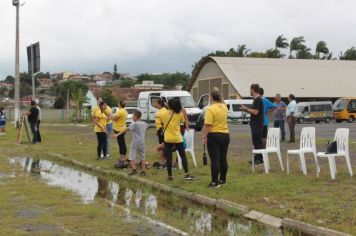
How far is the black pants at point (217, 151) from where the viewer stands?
10.2 m

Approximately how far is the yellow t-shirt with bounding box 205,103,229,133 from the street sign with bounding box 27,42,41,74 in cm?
2452

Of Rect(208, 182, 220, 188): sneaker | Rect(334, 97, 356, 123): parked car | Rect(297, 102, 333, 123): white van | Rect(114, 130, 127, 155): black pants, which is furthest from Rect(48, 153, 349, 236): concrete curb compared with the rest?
Rect(334, 97, 356, 123): parked car

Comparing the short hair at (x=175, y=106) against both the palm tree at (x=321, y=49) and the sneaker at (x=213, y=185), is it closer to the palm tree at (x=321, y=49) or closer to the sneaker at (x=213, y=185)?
the sneaker at (x=213, y=185)

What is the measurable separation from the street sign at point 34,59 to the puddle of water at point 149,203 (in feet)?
63.5

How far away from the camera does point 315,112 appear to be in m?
45.7

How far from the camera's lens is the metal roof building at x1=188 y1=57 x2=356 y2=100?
62.2 metres

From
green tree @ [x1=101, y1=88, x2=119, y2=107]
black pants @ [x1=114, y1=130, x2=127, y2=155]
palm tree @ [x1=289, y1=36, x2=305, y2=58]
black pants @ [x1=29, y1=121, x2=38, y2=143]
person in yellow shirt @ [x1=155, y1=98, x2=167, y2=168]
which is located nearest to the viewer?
person in yellow shirt @ [x1=155, y1=98, x2=167, y2=168]

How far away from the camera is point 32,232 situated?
7.25 m

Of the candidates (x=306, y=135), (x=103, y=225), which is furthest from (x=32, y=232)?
(x=306, y=135)

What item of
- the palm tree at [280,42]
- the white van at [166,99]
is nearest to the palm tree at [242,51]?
the palm tree at [280,42]

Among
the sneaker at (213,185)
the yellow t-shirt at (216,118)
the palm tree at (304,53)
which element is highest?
the palm tree at (304,53)

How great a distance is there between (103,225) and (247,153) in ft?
29.4

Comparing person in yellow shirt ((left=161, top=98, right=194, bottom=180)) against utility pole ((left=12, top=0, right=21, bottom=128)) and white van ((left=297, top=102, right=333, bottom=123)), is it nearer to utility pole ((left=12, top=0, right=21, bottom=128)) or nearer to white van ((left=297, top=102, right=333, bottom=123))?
utility pole ((left=12, top=0, right=21, bottom=128))

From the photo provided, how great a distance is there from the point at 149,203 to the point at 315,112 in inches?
1494
